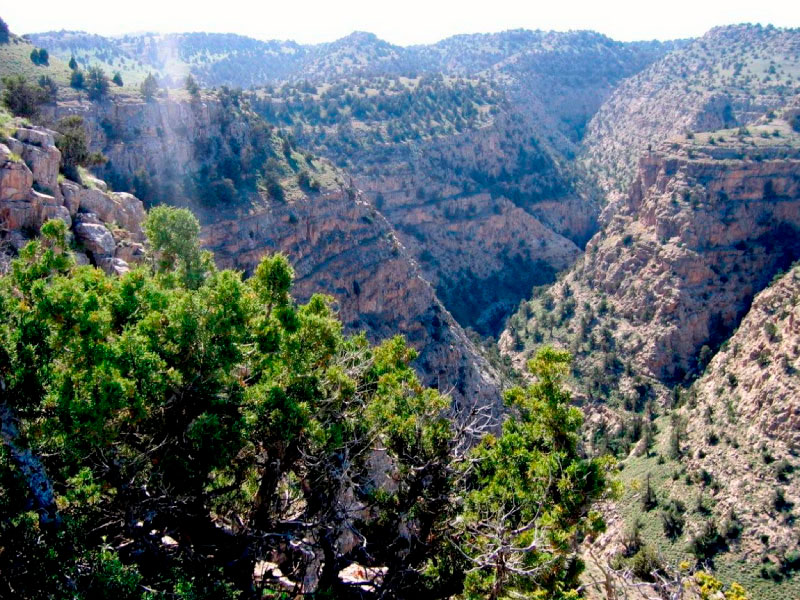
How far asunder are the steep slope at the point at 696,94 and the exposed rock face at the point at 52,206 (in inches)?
3908

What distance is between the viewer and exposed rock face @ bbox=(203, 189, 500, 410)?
5406 centimetres

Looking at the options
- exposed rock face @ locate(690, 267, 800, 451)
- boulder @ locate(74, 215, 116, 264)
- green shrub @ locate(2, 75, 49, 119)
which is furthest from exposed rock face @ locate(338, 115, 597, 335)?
boulder @ locate(74, 215, 116, 264)

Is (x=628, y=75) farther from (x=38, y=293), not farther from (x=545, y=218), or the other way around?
(x=38, y=293)

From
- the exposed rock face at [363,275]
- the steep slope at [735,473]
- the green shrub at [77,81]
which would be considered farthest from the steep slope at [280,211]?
the steep slope at [735,473]

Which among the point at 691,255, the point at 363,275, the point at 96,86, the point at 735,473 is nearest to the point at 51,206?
the point at 96,86

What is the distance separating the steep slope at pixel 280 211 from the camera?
5094 cm

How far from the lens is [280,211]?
55.4 m

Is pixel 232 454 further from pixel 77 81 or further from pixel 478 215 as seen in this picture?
pixel 478 215

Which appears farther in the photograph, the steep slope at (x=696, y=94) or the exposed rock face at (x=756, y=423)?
the steep slope at (x=696, y=94)

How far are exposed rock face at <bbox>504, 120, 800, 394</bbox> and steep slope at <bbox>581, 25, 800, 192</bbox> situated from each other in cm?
3648

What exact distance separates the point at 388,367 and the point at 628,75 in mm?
183380

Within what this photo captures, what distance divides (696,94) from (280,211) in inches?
4098

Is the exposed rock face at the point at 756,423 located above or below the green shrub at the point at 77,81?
below

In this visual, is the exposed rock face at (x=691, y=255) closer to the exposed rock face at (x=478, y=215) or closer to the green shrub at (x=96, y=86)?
the exposed rock face at (x=478, y=215)
